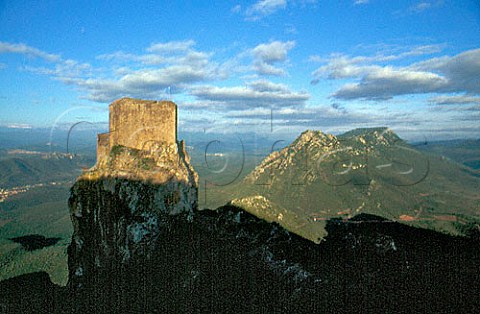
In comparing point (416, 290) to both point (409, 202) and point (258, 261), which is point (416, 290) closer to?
point (258, 261)

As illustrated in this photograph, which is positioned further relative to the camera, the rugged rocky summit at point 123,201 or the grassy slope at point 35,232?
the grassy slope at point 35,232

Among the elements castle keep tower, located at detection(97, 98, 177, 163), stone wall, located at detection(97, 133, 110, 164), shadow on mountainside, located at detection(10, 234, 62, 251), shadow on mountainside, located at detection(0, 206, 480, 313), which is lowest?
shadow on mountainside, located at detection(10, 234, 62, 251)

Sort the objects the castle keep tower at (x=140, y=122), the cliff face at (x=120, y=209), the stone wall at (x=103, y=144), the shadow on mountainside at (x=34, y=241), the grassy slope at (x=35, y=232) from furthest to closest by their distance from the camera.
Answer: the shadow on mountainside at (x=34, y=241)
the grassy slope at (x=35, y=232)
the stone wall at (x=103, y=144)
the castle keep tower at (x=140, y=122)
the cliff face at (x=120, y=209)

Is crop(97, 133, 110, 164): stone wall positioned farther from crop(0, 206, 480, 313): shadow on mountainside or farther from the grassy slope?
the grassy slope

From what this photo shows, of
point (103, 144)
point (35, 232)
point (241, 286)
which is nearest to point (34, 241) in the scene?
point (35, 232)

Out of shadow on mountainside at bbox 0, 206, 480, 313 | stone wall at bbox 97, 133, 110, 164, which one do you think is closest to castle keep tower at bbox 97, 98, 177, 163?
stone wall at bbox 97, 133, 110, 164

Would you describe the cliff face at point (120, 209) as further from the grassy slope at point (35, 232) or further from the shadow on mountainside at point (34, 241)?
the shadow on mountainside at point (34, 241)

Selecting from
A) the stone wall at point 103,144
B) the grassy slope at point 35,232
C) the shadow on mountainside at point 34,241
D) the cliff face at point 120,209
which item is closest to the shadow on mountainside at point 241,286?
the cliff face at point 120,209

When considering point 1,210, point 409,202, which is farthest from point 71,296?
point 1,210
